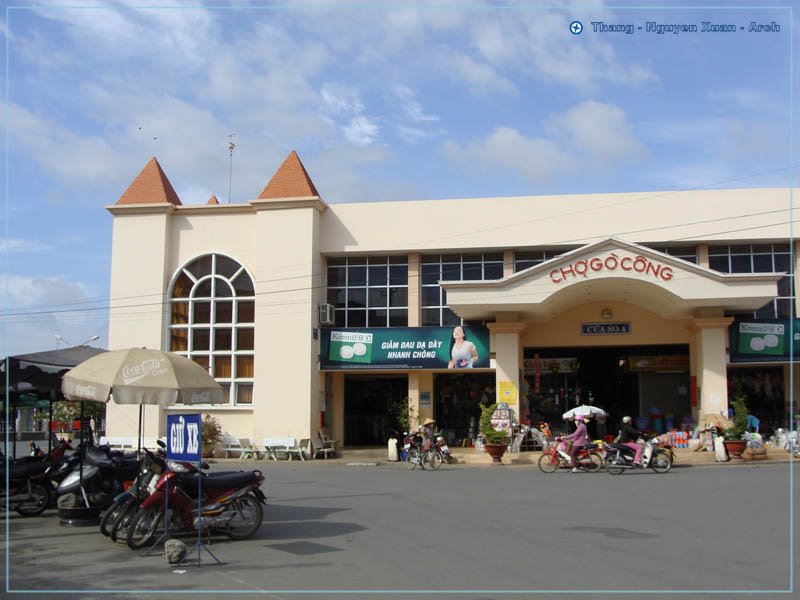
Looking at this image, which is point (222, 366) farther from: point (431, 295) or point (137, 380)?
point (137, 380)

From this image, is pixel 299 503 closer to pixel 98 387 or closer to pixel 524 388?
pixel 98 387

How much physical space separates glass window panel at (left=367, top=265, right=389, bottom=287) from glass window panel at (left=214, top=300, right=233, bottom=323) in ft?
17.8

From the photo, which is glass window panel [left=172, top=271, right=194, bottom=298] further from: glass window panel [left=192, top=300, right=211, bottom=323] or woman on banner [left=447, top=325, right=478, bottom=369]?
woman on banner [left=447, top=325, right=478, bottom=369]

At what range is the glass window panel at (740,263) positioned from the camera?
28797mm

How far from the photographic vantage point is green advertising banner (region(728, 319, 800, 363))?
90.4 ft

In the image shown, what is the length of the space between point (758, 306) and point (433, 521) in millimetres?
18495

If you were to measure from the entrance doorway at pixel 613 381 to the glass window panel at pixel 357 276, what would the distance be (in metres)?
6.94

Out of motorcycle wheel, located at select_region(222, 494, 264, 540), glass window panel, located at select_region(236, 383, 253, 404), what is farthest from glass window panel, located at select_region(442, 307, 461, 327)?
motorcycle wheel, located at select_region(222, 494, 264, 540)

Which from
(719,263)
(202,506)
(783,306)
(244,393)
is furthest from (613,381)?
(202,506)

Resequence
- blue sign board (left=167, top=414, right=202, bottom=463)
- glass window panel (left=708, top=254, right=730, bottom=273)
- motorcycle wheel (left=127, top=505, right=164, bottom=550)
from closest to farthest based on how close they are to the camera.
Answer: blue sign board (left=167, top=414, right=202, bottom=463)
motorcycle wheel (left=127, top=505, right=164, bottom=550)
glass window panel (left=708, top=254, right=730, bottom=273)

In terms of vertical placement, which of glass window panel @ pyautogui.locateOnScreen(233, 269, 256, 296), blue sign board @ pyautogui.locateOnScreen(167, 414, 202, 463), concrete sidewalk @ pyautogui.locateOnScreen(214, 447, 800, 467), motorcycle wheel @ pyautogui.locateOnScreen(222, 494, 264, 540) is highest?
glass window panel @ pyautogui.locateOnScreen(233, 269, 256, 296)

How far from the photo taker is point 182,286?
100 feet

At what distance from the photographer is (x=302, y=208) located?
29297mm

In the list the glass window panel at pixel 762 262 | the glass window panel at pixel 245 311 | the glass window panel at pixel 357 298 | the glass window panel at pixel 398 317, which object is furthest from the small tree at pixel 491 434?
the glass window panel at pixel 762 262
